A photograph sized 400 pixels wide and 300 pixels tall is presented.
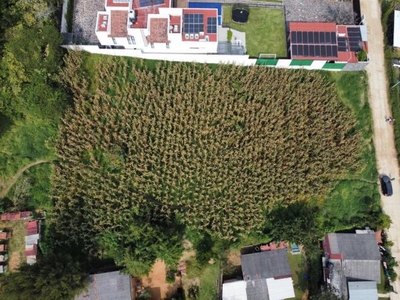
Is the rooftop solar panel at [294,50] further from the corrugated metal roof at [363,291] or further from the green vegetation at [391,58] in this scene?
the corrugated metal roof at [363,291]

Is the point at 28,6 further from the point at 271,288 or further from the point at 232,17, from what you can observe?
the point at 271,288

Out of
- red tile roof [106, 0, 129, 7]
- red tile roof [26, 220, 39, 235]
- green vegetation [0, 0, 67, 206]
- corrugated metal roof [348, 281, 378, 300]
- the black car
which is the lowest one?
corrugated metal roof [348, 281, 378, 300]

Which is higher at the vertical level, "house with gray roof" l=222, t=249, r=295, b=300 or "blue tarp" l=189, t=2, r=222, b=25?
"blue tarp" l=189, t=2, r=222, b=25

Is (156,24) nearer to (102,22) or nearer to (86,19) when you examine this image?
(102,22)

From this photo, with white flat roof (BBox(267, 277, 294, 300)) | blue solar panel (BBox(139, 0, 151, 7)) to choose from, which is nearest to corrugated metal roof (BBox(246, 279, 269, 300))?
white flat roof (BBox(267, 277, 294, 300))

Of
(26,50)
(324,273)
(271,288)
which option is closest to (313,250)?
(324,273)

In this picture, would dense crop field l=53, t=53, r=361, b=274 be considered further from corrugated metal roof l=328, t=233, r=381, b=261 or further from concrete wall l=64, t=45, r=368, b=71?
corrugated metal roof l=328, t=233, r=381, b=261

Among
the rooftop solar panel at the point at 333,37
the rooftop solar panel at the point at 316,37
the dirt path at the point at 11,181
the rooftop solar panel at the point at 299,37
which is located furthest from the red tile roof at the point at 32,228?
the rooftop solar panel at the point at 333,37
